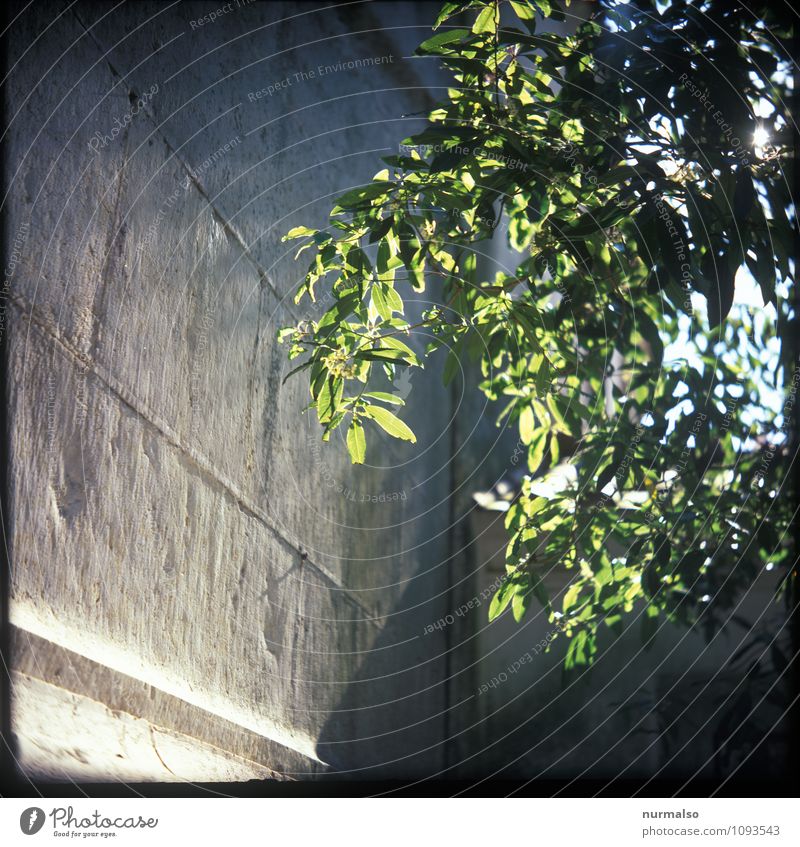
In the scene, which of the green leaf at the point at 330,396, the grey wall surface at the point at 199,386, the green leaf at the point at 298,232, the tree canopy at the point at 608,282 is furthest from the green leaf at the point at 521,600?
the green leaf at the point at 298,232

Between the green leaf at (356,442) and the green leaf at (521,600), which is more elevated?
the green leaf at (356,442)

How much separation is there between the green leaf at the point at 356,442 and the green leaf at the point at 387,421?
0.06 ft

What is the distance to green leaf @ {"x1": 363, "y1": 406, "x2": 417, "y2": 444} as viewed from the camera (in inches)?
20.8

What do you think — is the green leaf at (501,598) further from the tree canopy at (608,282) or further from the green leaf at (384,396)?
the green leaf at (384,396)

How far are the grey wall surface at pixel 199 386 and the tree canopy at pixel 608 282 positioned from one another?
0.21 ft

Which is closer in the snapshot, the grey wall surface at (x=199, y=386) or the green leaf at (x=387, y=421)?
the grey wall surface at (x=199, y=386)

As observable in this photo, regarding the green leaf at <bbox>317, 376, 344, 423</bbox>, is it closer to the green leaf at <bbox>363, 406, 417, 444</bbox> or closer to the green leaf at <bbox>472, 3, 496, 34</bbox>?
the green leaf at <bbox>363, 406, 417, 444</bbox>

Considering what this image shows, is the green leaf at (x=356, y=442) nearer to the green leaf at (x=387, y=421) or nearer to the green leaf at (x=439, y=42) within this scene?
the green leaf at (x=387, y=421)

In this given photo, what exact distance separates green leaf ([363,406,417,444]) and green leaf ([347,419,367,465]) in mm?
20

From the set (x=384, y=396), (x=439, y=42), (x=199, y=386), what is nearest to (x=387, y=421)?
(x=384, y=396)

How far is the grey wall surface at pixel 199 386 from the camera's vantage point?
0.43 metres

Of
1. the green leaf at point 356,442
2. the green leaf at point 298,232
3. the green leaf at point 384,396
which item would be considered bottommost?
the green leaf at point 356,442

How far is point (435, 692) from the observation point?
0.62 m
